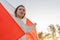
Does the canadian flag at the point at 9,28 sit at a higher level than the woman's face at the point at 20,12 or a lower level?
lower

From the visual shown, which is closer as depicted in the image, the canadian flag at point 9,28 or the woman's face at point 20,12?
the canadian flag at point 9,28

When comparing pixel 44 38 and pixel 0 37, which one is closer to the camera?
pixel 0 37

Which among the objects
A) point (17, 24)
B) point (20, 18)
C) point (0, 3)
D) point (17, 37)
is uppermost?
point (0, 3)

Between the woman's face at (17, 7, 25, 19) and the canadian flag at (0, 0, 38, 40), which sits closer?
the canadian flag at (0, 0, 38, 40)

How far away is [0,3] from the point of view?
7.45ft

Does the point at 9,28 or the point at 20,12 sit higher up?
the point at 20,12

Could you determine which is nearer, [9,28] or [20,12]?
[9,28]

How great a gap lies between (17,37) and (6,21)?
22cm

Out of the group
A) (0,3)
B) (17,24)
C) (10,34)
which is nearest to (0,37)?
(10,34)

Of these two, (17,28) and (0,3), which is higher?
(0,3)

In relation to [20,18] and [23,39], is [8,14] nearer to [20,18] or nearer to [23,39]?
[20,18]

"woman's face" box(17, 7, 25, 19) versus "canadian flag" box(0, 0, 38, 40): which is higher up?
"woman's face" box(17, 7, 25, 19)

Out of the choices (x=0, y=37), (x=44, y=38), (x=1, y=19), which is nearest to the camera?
(x=0, y=37)

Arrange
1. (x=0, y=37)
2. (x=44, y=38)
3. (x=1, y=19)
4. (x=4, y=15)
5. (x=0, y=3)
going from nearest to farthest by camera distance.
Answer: (x=0, y=37) < (x=1, y=19) < (x=4, y=15) < (x=0, y=3) < (x=44, y=38)
